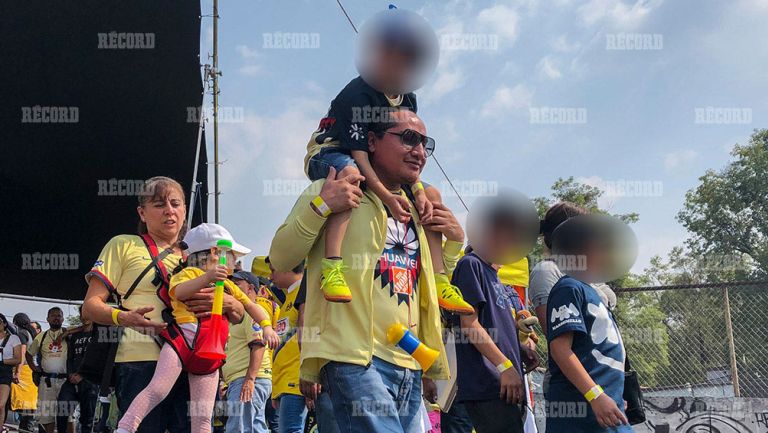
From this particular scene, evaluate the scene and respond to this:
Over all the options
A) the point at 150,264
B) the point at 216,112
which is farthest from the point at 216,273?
the point at 216,112

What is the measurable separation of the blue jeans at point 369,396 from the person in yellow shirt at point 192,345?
5.26 ft

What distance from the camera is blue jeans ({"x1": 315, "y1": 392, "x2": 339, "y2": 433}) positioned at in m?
2.40

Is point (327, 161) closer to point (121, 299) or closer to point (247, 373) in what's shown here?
point (121, 299)

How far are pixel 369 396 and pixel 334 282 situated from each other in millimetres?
397

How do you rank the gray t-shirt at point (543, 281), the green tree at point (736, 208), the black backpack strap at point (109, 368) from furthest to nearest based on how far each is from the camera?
the green tree at point (736, 208) → the gray t-shirt at point (543, 281) → the black backpack strap at point (109, 368)

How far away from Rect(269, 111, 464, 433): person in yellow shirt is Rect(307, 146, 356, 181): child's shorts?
10 centimetres

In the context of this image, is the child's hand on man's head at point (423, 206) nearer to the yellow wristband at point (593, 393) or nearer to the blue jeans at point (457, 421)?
the yellow wristband at point (593, 393)

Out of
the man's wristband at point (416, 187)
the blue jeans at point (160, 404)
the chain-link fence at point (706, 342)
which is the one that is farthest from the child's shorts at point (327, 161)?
the chain-link fence at point (706, 342)

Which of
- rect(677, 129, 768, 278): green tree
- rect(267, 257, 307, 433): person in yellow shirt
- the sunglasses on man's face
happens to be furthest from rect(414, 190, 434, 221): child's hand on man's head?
rect(677, 129, 768, 278): green tree

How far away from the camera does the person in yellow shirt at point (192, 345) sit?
145 inches

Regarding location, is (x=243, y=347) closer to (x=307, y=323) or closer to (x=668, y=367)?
(x=307, y=323)

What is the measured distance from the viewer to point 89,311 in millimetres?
3754

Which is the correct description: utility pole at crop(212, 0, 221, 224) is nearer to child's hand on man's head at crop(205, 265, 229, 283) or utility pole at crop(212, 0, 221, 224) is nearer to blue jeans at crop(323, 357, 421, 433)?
child's hand on man's head at crop(205, 265, 229, 283)

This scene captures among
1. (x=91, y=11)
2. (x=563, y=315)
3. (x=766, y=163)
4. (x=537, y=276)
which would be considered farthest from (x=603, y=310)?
(x=766, y=163)
